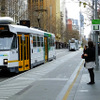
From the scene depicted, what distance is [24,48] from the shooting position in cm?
1733

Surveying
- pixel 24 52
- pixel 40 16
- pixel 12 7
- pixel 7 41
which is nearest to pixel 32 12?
pixel 12 7

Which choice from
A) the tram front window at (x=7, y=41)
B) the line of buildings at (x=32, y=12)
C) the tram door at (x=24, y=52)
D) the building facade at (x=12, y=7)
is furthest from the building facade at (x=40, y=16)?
the tram front window at (x=7, y=41)

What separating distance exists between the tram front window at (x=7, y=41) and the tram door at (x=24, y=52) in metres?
0.72

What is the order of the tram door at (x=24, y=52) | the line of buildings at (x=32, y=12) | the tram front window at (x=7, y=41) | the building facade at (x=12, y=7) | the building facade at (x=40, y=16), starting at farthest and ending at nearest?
the building facade at (x=40, y=16) → the line of buildings at (x=32, y=12) → the building facade at (x=12, y=7) → the tram door at (x=24, y=52) → the tram front window at (x=7, y=41)

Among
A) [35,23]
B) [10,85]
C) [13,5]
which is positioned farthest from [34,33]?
[35,23]

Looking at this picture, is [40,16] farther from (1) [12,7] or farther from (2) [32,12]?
(1) [12,7]

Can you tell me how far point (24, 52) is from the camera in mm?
17312

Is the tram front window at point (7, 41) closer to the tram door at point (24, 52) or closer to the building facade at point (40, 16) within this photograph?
the tram door at point (24, 52)

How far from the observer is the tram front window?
15399 mm

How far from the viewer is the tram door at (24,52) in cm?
1649

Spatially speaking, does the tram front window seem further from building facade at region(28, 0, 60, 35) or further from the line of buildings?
building facade at region(28, 0, 60, 35)

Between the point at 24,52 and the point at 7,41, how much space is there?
80.0 inches

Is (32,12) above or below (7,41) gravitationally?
above

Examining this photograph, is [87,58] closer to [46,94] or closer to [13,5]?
[46,94]
